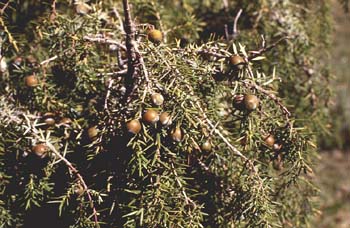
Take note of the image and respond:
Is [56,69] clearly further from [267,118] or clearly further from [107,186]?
[267,118]

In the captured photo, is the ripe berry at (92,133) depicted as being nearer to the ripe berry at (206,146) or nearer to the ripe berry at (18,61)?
the ripe berry at (206,146)

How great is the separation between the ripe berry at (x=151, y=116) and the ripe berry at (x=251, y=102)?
5.8 inches

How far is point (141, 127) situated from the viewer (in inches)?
37.1

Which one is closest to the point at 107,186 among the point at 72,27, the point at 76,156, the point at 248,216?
the point at 76,156

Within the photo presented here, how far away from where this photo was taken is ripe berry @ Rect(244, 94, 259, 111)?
0.97 m

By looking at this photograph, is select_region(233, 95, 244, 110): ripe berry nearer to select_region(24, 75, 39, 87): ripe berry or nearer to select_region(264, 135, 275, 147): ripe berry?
select_region(264, 135, 275, 147): ripe berry

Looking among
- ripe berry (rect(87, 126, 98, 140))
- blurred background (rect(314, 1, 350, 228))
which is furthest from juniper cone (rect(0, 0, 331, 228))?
blurred background (rect(314, 1, 350, 228))

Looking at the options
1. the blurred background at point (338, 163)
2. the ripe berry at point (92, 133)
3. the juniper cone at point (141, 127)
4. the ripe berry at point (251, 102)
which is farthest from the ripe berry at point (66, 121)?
the blurred background at point (338, 163)

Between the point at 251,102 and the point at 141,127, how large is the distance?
0.17 meters

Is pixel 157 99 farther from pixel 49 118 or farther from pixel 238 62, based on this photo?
pixel 49 118

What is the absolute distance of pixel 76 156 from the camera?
3.79 feet

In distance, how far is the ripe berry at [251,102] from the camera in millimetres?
967

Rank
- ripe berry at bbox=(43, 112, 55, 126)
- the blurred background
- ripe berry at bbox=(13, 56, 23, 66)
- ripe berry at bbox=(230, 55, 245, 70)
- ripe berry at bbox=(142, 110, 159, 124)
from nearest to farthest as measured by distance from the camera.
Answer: ripe berry at bbox=(142, 110, 159, 124), ripe berry at bbox=(230, 55, 245, 70), ripe berry at bbox=(43, 112, 55, 126), ripe berry at bbox=(13, 56, 23, 66), the blurred background

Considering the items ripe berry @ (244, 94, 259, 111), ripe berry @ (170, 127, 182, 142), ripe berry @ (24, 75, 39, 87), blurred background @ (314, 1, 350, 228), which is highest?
ripe berry @ (244, 94, 259, 111)
